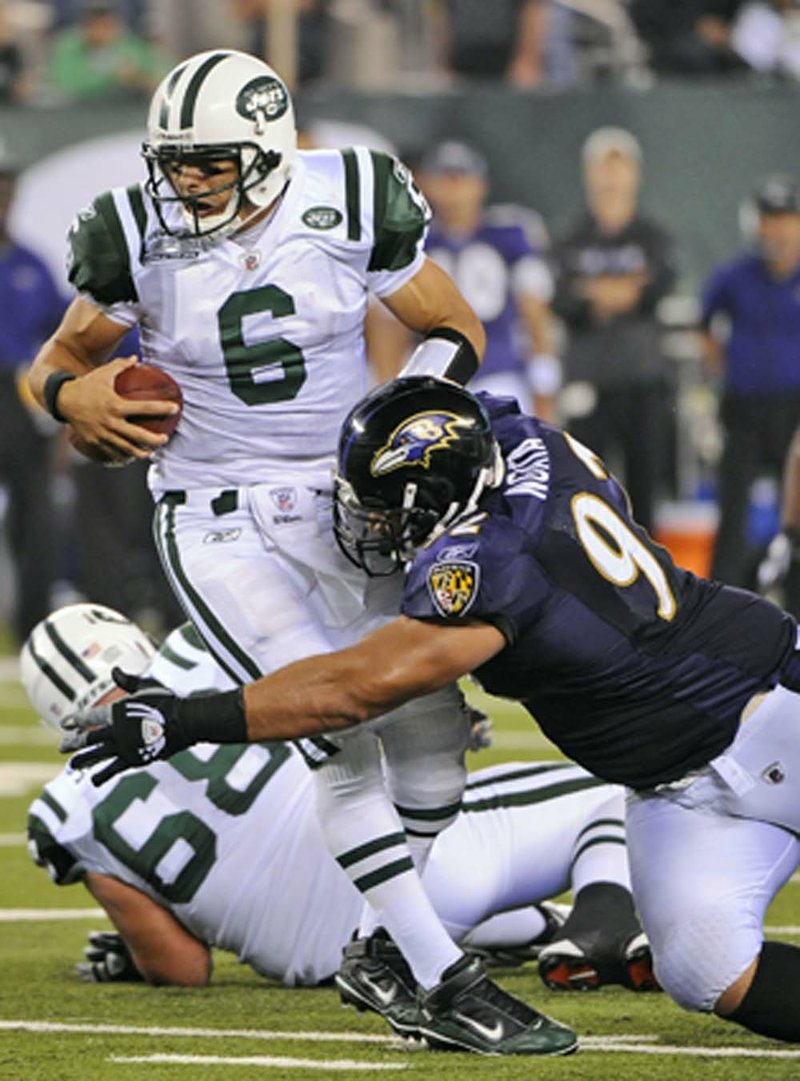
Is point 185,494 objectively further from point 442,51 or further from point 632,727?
point 442,51

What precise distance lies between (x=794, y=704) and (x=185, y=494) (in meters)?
1.32

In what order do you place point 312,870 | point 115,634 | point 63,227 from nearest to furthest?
point 312,870, point 115,634, point 63,227

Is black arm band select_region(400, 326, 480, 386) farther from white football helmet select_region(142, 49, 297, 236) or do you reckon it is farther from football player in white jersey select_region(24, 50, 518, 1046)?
white football helmet select_region(142, 49, 297, 236)

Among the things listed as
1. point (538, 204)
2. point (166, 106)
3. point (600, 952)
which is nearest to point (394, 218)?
point (166, 106)

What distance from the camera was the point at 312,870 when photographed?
4.56 metres

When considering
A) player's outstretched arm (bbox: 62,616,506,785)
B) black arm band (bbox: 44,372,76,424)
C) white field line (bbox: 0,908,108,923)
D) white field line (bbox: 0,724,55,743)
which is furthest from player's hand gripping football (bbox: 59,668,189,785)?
white field line (bbox: 0,724,55,743)

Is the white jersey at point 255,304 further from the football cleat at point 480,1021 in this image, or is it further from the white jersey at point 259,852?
the football cleat at point 480,1021

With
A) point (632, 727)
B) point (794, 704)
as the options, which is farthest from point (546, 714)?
point (794, 704)

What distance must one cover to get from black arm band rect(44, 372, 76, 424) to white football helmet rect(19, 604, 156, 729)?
55 centimetres

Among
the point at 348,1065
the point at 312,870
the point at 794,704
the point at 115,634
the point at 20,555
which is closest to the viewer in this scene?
the point at 348,1065

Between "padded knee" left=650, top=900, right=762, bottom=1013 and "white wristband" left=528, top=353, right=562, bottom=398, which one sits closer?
"padded knee" left=650, top=900, right=762, bottom=1013

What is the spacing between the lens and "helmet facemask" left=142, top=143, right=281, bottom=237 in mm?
4461

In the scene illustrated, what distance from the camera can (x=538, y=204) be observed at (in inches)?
471

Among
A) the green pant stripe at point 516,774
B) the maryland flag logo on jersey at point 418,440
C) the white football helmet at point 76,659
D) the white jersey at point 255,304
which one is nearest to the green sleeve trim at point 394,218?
the white jersey at point 255,304
